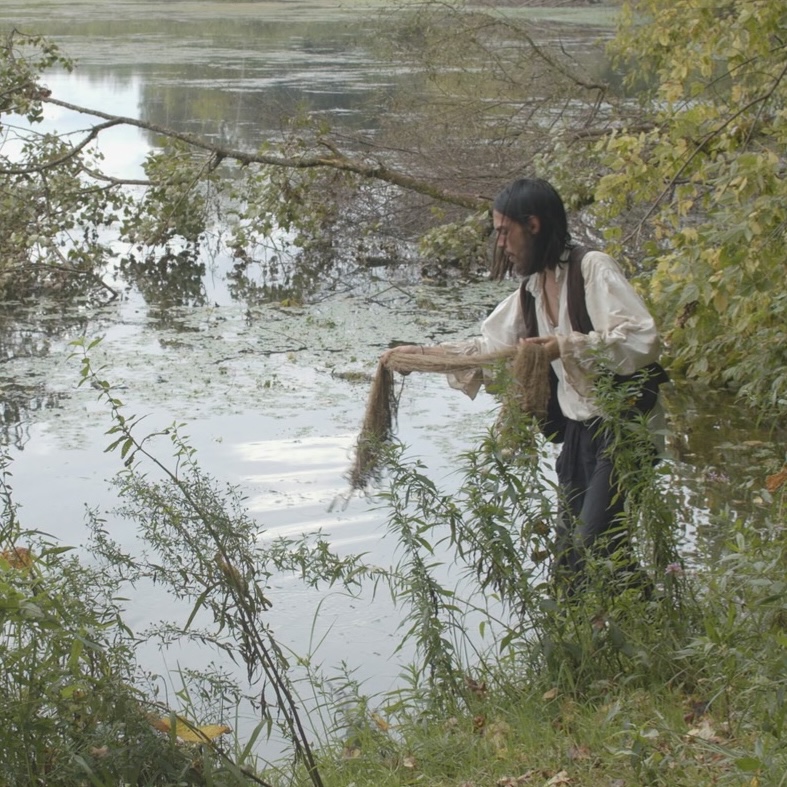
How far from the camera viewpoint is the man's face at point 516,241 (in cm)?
448

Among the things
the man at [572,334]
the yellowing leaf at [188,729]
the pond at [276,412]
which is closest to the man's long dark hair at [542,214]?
the man at [572,334]

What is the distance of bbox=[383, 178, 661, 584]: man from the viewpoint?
14.2 feet

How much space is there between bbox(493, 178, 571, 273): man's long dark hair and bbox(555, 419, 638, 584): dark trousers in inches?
22.4

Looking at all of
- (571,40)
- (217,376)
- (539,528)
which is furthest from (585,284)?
(571,40)

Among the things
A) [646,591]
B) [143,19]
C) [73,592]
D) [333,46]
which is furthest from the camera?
[143,19]

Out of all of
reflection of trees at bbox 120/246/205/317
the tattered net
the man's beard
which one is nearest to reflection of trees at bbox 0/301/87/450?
reflection of trees at bbox 120/246/205/317

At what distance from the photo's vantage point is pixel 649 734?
10.8ft

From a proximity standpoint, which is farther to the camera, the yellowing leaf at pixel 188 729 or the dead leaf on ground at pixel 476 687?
the dead leaf on ground at pixel 476 687

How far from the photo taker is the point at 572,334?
440 centimetres

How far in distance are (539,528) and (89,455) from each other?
14.1ft

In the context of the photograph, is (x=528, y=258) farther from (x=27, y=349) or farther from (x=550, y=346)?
(x=27, y=349)

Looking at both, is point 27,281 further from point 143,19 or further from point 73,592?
point 143,19

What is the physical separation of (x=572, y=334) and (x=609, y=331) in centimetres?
13

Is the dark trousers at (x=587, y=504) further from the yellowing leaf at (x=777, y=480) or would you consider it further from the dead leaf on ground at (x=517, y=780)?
the yellowing leaf at (x=777, y=480)
